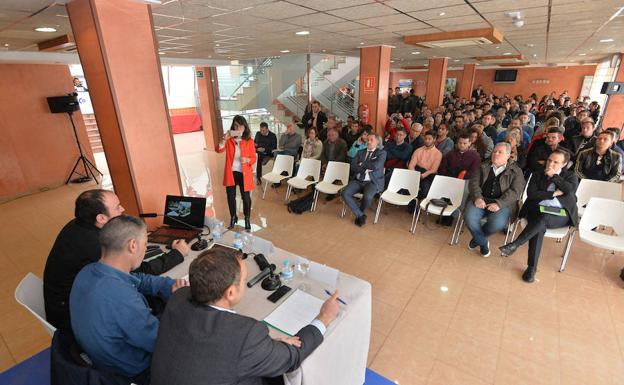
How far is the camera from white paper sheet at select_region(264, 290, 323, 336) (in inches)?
71.4

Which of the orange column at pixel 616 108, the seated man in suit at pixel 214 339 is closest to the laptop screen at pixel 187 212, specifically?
the seated man in suit at pixel 214 339

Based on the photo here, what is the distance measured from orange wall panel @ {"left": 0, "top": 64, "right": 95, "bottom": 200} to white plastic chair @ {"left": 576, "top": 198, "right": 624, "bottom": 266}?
969 centimetres

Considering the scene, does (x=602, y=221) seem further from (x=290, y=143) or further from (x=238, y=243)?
(x=290, y=143)

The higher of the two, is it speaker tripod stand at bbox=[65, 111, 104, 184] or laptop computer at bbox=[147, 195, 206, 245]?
laptop computer at bbox=[147, 195, 206, 245]

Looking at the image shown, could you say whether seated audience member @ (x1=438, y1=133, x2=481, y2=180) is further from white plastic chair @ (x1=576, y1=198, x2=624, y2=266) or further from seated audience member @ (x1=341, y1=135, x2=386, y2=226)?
white plastic chair @ (x1=576, y1=198, x2=624, y2=266)

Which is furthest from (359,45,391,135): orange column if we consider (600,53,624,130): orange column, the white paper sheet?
(600,53,624,130): orange column

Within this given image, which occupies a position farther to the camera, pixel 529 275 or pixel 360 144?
pixel 360 144

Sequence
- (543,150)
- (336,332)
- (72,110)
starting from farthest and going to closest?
1. (72,110)
2. (543,150)
3. (336,332)

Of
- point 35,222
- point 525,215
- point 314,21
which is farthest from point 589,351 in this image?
point 35,222

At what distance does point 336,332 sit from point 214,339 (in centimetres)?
78

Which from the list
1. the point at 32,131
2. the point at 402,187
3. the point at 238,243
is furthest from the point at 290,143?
the point at 32,131

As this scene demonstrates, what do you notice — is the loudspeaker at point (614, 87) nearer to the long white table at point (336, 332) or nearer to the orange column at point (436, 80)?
the orange column at point (436, 80)

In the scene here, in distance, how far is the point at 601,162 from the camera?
421 cm

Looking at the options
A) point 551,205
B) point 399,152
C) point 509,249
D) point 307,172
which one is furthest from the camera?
point 307,172
